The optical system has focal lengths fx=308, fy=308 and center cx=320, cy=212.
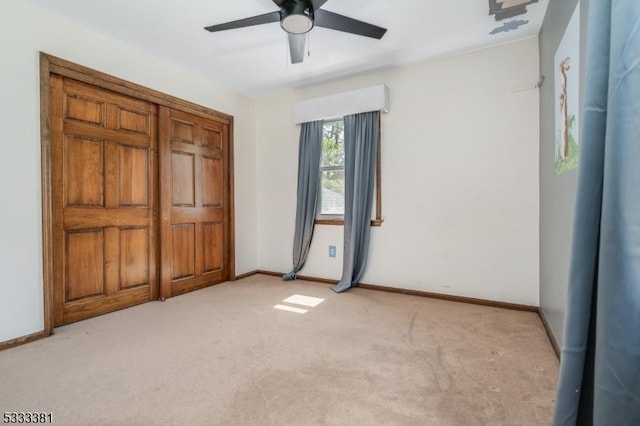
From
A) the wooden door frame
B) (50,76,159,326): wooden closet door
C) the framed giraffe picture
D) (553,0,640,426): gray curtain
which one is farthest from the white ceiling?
(553,0,640,426): gray curtain

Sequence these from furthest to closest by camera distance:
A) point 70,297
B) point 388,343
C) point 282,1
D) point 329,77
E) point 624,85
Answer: point 329,77 < point 70,297 < point 388,343 < point 282,1 < point 624,85

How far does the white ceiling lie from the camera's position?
2336mm

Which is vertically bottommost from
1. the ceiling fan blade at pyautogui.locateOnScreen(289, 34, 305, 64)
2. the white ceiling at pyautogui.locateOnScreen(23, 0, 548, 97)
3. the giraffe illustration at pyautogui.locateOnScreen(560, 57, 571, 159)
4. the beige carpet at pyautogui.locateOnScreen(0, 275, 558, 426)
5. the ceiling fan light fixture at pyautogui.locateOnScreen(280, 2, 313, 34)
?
the beige carpet at pyautogui.locateOnScreen(0, 275, 558, 426)

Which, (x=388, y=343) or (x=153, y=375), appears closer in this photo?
(x=153, y=375)

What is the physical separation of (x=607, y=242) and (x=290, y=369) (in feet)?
5.39

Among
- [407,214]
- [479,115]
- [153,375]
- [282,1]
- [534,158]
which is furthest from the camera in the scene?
[407,214]

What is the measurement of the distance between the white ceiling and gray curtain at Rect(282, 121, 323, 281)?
2.34ft

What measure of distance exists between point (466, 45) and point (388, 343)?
2.79m

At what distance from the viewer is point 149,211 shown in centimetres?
315

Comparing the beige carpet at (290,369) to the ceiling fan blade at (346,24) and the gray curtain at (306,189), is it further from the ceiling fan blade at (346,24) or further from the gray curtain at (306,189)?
the ceiling fan blade at (346,24)

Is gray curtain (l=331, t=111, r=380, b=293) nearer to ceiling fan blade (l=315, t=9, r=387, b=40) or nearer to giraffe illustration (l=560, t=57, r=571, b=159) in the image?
ceiling fan blade (l=315, t=9, r=387, b=40)

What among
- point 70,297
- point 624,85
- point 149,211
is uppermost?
point 624,85

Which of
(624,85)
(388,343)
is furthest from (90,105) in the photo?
→ (624,85)

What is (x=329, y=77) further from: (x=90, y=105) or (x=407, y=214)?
(x=90, y=105)
